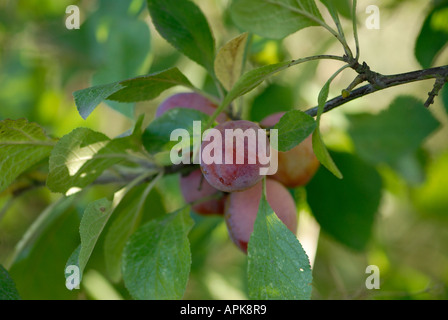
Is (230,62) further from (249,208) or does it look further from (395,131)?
(395,131)

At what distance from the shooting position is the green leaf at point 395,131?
2.56ft

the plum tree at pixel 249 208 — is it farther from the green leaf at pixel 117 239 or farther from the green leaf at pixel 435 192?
the green leaf at pixel 435 192

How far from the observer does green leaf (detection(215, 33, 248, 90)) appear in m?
0.56

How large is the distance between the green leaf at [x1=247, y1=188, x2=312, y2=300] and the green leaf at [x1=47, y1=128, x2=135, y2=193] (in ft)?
0.58

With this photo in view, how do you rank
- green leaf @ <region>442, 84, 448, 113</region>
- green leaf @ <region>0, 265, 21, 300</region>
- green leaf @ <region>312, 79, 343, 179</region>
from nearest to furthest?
green leaf @ <region>312, 79, 343, 179</region>
green leaf @ <region>0, 265, 21, 300</region>
green leaf @ <region>442, 84, 448, 113</region>

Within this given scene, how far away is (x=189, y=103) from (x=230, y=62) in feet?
0.26

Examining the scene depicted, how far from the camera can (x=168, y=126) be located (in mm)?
542

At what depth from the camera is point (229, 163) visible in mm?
476

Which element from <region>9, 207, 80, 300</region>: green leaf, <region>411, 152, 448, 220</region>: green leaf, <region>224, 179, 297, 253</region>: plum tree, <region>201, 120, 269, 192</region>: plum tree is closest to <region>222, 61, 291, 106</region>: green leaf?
<region>201, 120, 269, 192</region>: plum tree

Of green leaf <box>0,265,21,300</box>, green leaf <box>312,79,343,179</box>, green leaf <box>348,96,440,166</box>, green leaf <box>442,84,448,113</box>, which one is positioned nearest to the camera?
green leaf <box>312,79,343,179</box>

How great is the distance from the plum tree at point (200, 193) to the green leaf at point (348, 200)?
19 cm

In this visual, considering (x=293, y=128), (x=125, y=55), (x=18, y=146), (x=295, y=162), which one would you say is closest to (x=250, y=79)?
(x=293, y=128)

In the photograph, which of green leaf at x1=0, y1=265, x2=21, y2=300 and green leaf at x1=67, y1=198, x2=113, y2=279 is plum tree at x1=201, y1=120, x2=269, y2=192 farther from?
green leaf at x1=0, y1=265, x2=21, y2=300
